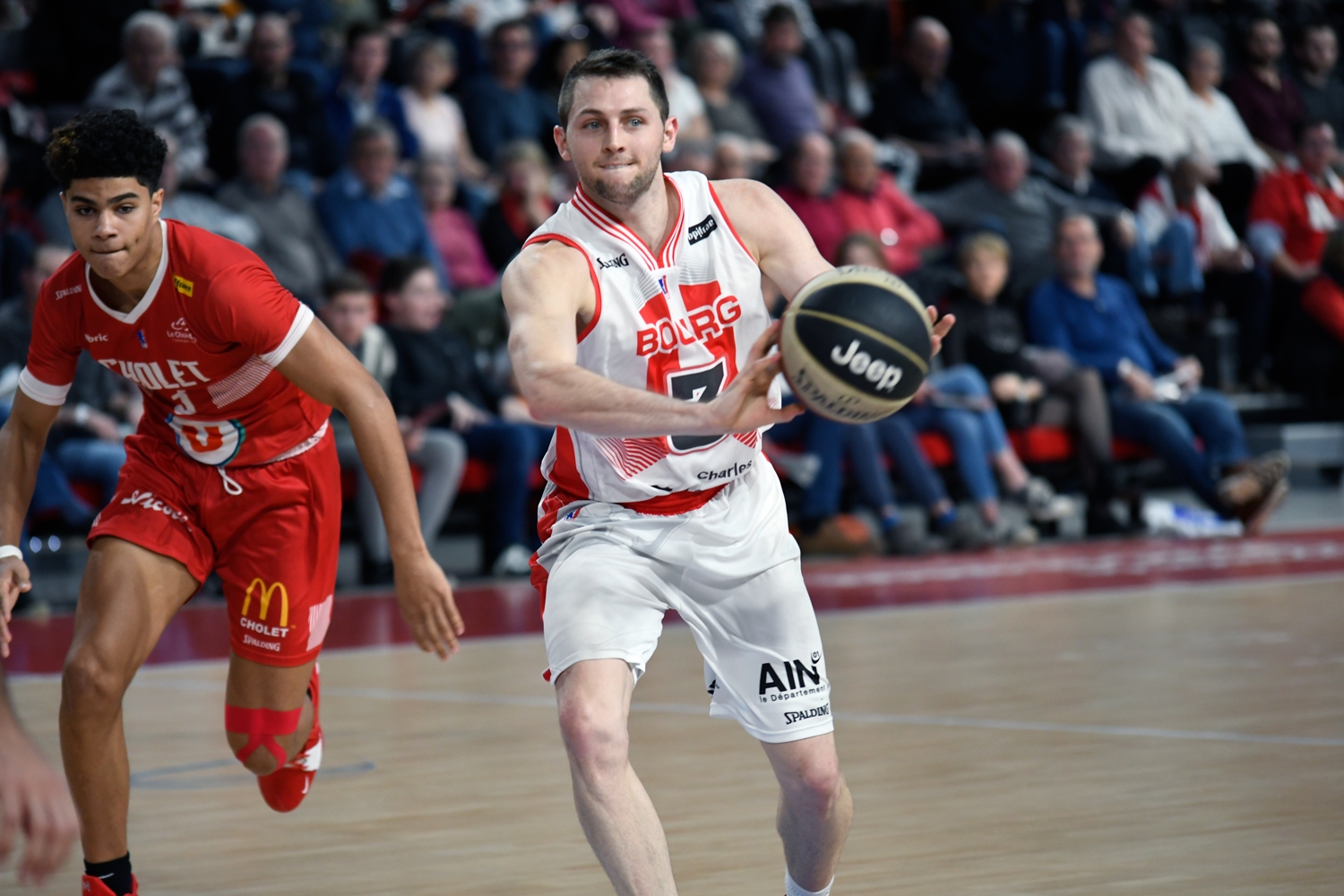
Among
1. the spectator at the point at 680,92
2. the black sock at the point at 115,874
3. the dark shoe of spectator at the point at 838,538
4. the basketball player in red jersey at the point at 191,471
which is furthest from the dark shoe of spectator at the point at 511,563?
the black sock at the point at 115,874

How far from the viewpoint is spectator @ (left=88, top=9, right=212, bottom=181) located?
10.7 meters

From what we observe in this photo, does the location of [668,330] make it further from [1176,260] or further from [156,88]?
[1176,260]

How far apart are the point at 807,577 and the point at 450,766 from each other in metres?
4.86

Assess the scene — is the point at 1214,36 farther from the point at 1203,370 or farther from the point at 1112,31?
the point at 1203,370

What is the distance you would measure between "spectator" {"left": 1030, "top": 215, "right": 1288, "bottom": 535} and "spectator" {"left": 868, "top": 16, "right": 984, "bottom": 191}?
2141 millimetres

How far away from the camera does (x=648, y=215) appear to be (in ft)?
12.1

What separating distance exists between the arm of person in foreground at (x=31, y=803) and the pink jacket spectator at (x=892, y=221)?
9.22 metres

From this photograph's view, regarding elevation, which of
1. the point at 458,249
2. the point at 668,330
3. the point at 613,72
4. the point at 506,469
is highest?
the point at 613,72

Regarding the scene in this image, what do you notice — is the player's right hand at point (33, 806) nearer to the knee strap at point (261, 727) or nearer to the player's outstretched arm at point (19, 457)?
the player's outstretched arm at point (19, 457)

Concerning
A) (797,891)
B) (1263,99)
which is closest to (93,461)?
(797,891)

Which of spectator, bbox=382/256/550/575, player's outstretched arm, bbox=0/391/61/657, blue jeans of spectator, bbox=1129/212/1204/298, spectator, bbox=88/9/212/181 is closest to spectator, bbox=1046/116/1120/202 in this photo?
blue jeans of spectator, bbox=1129/212/1204/298

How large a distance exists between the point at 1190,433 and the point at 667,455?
8601 millimetres

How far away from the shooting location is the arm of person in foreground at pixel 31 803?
2531mm

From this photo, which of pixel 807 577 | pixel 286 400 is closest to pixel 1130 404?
pixel 807 577
